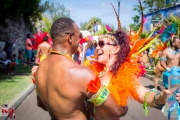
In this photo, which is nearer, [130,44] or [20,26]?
[130,44]

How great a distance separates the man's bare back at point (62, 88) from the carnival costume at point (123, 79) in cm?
13

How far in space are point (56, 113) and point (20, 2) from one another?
13.6 meters

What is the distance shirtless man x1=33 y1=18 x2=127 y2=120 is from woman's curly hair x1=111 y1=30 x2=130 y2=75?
573mm

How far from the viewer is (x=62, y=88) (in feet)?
6.32

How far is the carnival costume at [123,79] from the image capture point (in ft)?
6.43

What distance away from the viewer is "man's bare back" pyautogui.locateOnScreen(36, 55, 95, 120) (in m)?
1.91

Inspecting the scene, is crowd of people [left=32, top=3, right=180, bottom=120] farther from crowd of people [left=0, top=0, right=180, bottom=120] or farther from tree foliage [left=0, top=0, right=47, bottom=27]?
tree foliage [left=0, top=0, right=47, bottom=27]

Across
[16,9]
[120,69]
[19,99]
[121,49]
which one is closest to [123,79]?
[120,69]

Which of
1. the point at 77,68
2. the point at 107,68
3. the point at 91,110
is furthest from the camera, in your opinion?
the point at 107,68

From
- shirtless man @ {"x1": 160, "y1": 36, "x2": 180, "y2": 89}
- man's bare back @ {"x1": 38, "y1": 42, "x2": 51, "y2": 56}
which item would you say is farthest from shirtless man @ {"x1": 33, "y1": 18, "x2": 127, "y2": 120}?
man's bare back @ {"x1": 38, "y1": 42, "x2": 51, "y2": 56}

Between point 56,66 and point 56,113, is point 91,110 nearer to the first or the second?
point 56,113

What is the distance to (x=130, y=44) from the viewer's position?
284 cm

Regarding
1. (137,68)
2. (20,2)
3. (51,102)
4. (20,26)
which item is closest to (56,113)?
(51,102)

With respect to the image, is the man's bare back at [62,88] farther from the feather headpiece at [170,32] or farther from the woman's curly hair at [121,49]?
the feather headpiece at [170,32]
